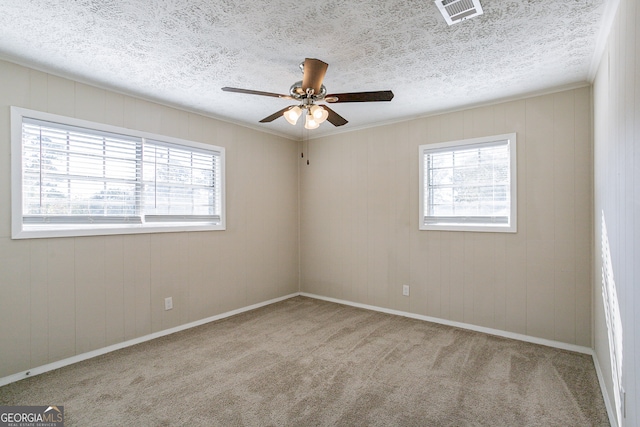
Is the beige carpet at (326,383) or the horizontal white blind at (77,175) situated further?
the horizontal white blind at (77,175)

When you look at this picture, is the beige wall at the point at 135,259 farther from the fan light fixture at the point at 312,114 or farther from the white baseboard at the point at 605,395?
the white baseboard at the point at 605,395

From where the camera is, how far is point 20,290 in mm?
2592

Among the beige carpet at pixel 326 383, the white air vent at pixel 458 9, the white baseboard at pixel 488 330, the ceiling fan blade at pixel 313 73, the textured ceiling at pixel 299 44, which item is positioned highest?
the textured ceiling at pixel 299 44

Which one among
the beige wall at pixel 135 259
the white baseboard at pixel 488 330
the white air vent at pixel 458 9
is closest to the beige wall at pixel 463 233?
the white baseboard at pixel 488 330

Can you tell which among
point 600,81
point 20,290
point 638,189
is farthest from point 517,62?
point 20,290

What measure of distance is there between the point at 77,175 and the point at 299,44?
2.28 meters

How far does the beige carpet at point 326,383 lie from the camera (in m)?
2.11

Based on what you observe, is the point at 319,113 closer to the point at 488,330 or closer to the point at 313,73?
the point at 313,73

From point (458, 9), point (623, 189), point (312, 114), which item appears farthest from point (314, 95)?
point (623, 189)

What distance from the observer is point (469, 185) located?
12.2 feet

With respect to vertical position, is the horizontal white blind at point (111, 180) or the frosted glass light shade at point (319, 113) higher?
the frosted glass light shade at point (319, 113)

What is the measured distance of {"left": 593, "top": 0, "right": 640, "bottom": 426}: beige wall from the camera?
1501mm

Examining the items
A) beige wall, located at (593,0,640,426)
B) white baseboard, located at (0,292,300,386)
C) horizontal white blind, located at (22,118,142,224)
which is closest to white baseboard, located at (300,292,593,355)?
beige wall, located at (593,0,640,426)

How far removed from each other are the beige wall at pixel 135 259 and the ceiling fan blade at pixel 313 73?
2.05 metres
